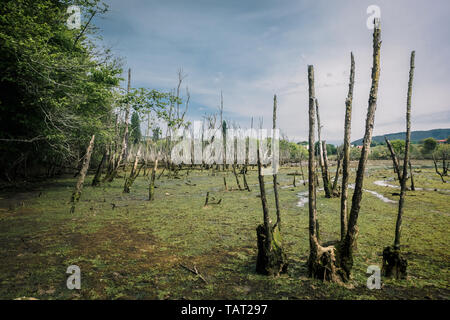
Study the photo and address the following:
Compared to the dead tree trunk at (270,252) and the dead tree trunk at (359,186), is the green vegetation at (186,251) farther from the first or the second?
the dead tree trunk at (359,186)

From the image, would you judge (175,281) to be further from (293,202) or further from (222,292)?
(293,202)

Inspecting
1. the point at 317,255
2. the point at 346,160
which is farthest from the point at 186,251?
the point at 346,160

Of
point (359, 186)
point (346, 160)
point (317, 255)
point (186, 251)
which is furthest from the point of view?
point (186, 251)

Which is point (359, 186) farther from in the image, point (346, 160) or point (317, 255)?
point (317, 255)

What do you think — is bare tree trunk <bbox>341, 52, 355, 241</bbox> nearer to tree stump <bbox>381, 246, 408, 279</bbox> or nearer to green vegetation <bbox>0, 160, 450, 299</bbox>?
tree stump <bbox>381, 246, 408, 279</bbox>

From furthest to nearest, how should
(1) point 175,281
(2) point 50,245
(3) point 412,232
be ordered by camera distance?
(3) point 412,232 → (2) point 50,245 → (1) point 175,281

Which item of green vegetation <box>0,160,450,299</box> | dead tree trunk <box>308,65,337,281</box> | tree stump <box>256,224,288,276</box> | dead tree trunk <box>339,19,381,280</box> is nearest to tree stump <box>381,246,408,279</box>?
green vegetation <box>0,160,450,299</box>

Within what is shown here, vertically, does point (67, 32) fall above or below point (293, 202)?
above

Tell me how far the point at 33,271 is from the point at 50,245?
3.82 feet

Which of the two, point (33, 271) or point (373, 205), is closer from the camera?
point (33, 271)

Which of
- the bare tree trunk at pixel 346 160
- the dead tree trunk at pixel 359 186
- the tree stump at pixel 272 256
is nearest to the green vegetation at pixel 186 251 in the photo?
the tree stump at pixel 272 256

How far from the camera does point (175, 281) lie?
3.34 m

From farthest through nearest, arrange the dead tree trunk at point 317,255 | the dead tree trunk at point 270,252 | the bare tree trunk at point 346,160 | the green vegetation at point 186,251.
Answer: the bare tree trunk at point 346,160
the dead tree trunk at point 270,252
the dead tree trunk at point 317,255
the green vegetation at point 186,251
